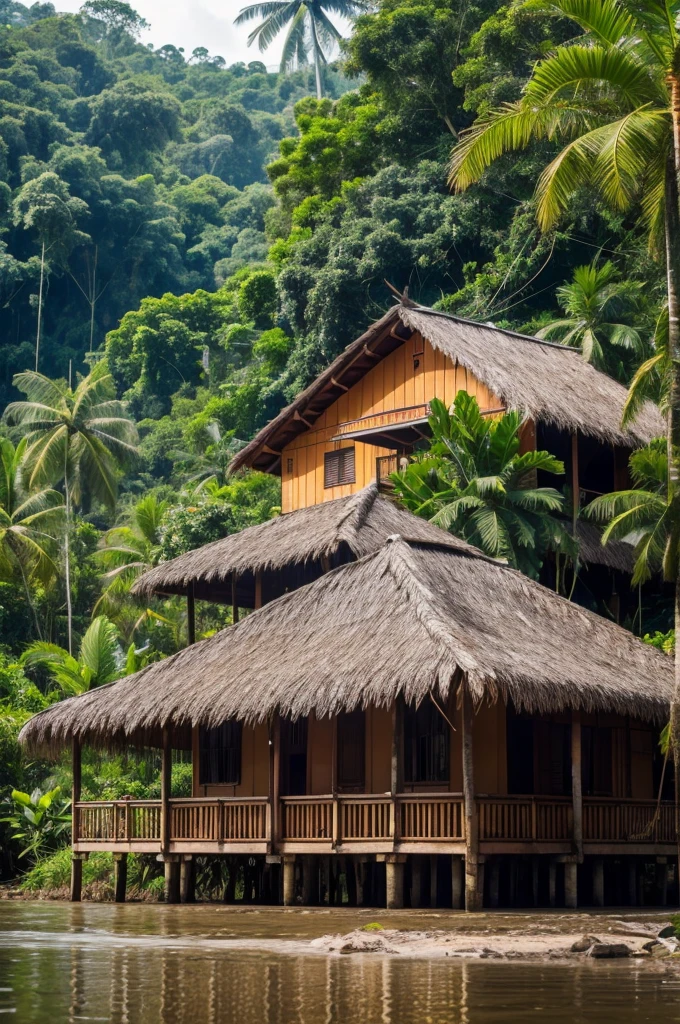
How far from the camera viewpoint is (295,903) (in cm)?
1853

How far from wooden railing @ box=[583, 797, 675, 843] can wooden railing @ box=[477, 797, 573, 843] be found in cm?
41

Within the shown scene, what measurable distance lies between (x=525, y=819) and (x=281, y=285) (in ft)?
81.2

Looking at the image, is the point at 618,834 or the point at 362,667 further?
the point at 618,834

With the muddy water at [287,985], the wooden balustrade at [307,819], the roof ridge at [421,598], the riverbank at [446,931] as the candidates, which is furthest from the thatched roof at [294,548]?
the muddy water at [287,985]

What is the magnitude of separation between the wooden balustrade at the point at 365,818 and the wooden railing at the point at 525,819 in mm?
1113

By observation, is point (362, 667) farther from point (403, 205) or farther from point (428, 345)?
point (403, 205)

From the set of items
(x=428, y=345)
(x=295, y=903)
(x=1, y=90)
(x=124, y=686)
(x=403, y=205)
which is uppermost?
(x=1, y=90)

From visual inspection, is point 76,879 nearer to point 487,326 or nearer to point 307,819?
point 307,819

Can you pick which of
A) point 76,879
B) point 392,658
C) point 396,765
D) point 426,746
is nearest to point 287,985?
point 392,658

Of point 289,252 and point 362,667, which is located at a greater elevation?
point 289,252

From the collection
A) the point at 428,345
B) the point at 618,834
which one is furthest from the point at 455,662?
the point at 428,345

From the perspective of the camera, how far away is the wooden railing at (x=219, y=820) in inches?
718

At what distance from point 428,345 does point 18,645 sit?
18602 mm

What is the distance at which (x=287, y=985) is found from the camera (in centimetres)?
969
